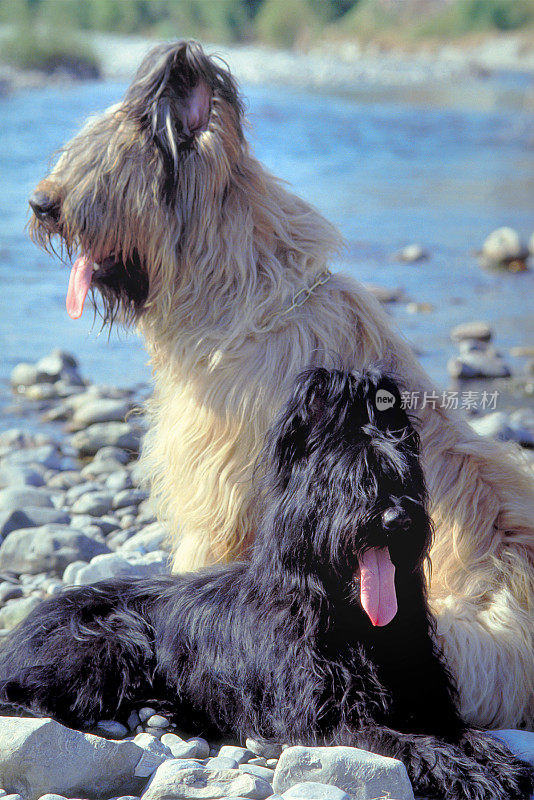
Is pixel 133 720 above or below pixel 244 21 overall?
below

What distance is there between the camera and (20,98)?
22.8 metres

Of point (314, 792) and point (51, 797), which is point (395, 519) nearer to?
point (314, 792)

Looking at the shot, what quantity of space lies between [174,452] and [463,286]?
7.84 m

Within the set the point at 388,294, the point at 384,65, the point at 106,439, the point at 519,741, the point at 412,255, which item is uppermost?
the point at 384,65

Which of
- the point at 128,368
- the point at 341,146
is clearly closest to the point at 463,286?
the point at 128,368

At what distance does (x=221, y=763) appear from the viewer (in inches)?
97.1

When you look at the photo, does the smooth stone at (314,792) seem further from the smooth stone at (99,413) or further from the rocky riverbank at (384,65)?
Result: the rocky riverbank at (384,65)

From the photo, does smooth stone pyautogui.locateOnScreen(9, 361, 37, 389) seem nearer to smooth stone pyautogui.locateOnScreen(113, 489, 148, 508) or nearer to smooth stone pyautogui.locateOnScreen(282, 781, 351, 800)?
smooth stone pyautogui.locateOnScreen(113, 489, 148, 508)

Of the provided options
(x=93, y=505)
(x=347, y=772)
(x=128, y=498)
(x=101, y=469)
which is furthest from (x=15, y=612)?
(x=101, y=469)

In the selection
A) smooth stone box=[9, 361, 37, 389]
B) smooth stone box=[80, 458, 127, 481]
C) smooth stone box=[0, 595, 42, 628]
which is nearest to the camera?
smooth stone box=[0, 595, 42, 628]

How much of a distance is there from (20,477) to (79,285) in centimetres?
213

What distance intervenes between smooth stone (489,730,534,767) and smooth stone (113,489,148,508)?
8.39 ft

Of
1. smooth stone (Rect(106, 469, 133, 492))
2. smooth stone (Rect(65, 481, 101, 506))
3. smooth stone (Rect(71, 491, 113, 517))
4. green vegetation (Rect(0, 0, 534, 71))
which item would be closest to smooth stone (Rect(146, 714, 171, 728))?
smooth stone (Rect(71, 491, 113, 517))

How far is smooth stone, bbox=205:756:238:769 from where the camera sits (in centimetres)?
245
